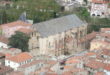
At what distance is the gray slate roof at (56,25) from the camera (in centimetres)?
3388

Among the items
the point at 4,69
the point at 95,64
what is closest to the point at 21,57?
the point at 4,69

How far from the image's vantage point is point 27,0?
163 ft

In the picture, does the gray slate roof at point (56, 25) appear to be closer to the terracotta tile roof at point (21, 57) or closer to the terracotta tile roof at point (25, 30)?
the terracotta tile roof at point (25, 30)

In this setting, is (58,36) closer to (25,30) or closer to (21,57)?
(25,30)

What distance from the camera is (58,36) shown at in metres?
35.2

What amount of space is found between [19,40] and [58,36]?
512 centimetres

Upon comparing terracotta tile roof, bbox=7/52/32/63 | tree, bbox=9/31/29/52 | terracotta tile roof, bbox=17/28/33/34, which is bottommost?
terracotta tile roof, bbox=7/52/32/63

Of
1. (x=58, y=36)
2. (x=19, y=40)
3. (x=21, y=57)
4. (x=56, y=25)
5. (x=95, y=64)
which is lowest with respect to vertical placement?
(x=95, y=64)

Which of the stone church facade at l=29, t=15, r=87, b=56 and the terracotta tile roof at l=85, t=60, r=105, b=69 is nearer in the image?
the terracotta tile roof at l=85, t=60, r=105, b=69

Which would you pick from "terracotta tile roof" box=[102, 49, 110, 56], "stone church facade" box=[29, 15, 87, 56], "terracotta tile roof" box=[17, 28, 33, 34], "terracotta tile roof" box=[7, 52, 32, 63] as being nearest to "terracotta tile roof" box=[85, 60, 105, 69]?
"terracotta tile roof" box=[102, 49, 110, 56]

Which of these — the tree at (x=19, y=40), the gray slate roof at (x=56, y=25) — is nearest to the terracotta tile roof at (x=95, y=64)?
the gray slate roof at (x=56, y=25)

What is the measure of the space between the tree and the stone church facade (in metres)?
0.84

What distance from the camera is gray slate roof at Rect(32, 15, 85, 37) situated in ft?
111

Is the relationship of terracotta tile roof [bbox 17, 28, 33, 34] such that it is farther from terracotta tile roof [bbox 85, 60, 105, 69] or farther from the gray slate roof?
terracotta tile roof [bbox 85, 60, 105, 69]
